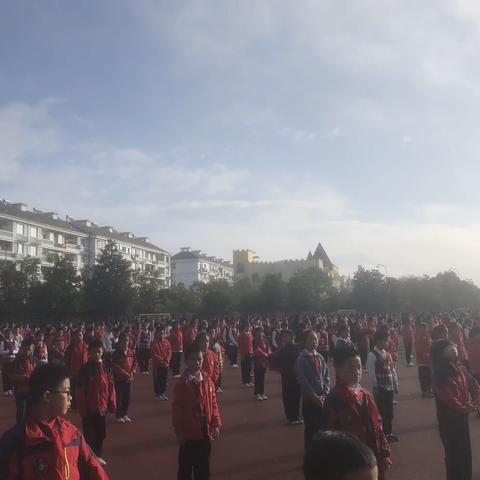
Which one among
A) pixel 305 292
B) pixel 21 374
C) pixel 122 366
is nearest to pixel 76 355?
pixel 122 366

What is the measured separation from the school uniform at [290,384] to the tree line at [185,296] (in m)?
30.6

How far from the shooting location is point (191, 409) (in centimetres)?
504

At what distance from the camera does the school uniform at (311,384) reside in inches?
272

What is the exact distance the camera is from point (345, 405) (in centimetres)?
412

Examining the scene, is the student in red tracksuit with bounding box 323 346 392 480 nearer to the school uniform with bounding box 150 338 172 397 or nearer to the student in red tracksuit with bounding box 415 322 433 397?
the student in red tracksuit with bounding box 415 322 433 397

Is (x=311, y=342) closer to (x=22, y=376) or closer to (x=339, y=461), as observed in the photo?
(x=22, y=376)

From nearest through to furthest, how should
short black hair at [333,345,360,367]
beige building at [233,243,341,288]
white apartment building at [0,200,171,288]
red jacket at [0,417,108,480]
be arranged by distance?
red jacket at [0,417,108,480] < short black hair at [333,345,360,367] < white apartment building at [0,200,171,288] < beige building at [233,243,341,288]

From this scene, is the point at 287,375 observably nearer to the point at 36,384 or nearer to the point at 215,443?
the point at 215,443

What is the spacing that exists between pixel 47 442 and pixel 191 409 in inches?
90.3

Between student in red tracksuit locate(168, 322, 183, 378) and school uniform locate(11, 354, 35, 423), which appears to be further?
student in red tracksuit locate(168, 322, 183, 378)

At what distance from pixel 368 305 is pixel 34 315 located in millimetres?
26304

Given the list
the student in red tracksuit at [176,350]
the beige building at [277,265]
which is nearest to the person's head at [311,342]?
the student in red tracksuit at [176,350]

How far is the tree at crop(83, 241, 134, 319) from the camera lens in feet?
129

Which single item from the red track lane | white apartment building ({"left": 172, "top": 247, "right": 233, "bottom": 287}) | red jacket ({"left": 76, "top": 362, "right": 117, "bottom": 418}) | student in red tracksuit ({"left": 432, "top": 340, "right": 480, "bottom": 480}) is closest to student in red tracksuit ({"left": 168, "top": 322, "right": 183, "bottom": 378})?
the red track lane
